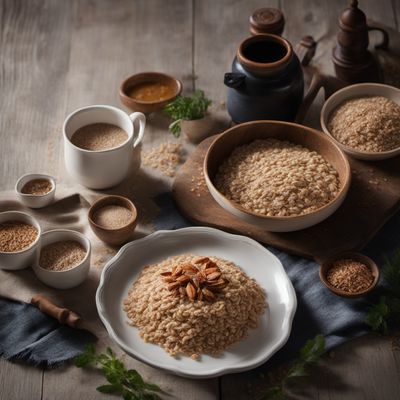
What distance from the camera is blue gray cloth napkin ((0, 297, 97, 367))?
105 inches

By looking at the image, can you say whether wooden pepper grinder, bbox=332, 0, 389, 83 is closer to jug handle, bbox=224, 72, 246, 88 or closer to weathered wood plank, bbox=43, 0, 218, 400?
jug handle, bbox=224, 72, 246, 88

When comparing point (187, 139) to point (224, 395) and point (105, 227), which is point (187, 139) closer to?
point (105, 227)

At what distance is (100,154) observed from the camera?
3088 millimetres

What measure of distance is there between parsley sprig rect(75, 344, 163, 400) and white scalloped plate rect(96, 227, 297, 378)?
6cm

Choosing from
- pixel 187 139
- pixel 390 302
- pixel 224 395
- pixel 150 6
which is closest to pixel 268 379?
pixel 224 395

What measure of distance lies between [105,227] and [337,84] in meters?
1.32

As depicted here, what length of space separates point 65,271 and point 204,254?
0.54m

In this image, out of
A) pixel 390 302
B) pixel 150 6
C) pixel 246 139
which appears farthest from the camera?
pixel 150 6

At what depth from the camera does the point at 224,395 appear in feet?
8.41

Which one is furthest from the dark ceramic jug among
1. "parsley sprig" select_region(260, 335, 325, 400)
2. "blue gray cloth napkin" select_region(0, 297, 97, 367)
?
"blue gray cloth napkin" select_region(0, 297, 97, 367)

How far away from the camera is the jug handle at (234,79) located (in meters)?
3.29

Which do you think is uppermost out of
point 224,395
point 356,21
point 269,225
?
point 356,21

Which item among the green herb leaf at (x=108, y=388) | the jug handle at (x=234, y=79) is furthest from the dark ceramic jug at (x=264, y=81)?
the green herb leaf at (x=108, y=388)

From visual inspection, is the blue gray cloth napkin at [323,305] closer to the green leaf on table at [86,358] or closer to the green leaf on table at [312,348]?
the green leaf on table at [312,348]
